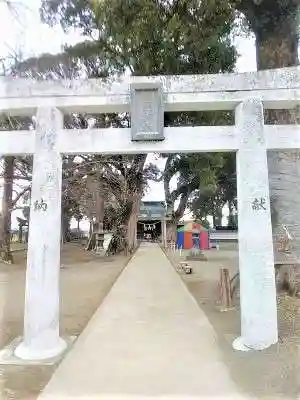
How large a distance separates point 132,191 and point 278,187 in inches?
606

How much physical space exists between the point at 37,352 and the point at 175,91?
3499 millimetres

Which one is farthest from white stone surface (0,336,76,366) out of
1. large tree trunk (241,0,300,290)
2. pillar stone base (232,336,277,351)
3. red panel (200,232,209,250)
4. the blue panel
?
the blue panel

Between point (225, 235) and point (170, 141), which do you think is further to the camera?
point (225, 235)

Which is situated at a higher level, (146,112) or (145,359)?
(146,112)

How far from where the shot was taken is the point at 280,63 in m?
7.43

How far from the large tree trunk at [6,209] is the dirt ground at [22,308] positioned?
0.68 m

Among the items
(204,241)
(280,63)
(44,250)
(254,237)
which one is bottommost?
(204,241)

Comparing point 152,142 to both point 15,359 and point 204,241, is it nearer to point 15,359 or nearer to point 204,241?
point 15,359

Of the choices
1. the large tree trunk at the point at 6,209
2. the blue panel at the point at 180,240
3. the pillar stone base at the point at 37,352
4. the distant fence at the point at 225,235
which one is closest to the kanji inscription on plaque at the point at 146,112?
the pillar stone base at the point at 37,352

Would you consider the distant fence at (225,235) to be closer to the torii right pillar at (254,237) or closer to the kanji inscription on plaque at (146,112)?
the torii right pillar at (254,237)

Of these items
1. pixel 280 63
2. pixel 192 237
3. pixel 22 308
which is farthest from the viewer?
pixel 192 237

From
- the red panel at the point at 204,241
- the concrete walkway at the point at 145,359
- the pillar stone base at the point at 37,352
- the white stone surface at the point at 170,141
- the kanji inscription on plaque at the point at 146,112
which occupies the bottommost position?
the concrete walkway at the point at 145,359

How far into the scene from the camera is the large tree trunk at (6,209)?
1617 centimetres

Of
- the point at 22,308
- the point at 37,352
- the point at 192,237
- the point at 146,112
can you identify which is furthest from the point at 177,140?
the point at 192,237
